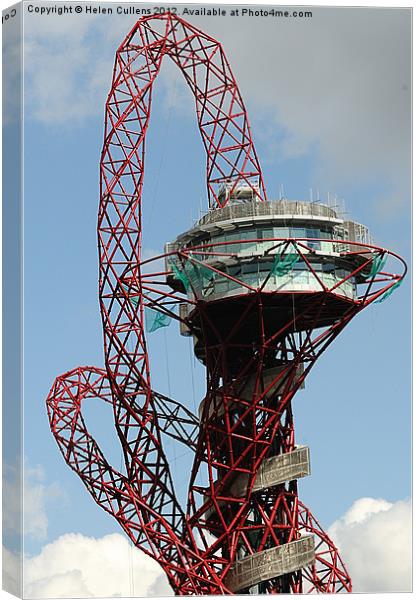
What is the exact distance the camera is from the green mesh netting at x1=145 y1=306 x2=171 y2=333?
9294cm

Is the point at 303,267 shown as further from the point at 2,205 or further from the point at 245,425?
the point at 2,205

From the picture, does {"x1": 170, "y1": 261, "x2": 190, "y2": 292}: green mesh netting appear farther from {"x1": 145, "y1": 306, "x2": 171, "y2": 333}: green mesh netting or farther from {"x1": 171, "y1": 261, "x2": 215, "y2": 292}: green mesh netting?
{"x1": 145, "y1": 306, "x2": 171, "y2": 333}: green mesh netting

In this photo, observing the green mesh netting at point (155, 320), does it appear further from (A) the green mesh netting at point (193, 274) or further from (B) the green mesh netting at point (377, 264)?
(B) the green mesh netting at point (377, 264)

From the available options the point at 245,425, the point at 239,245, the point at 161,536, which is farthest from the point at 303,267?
the point at 161,536

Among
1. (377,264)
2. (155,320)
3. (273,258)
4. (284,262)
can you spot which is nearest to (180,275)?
(273,258)

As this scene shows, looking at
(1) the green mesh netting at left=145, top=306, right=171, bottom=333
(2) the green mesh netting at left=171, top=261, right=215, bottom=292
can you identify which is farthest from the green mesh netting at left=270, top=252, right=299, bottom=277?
(1) the green mesh netting at left=145, top=306, right=171, bottom=333

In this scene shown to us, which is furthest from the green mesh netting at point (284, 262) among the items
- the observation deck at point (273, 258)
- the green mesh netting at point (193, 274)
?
the green mesh netting at point (193, 274)

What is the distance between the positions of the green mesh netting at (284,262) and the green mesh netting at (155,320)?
9.55 meters

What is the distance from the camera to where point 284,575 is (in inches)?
3593

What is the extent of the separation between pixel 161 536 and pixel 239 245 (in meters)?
17.5

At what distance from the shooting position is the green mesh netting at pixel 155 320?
305ft

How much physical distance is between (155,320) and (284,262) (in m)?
10.9

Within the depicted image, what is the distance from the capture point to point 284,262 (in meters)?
86.1

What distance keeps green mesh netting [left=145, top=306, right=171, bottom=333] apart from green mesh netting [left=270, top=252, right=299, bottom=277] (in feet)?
31.3
